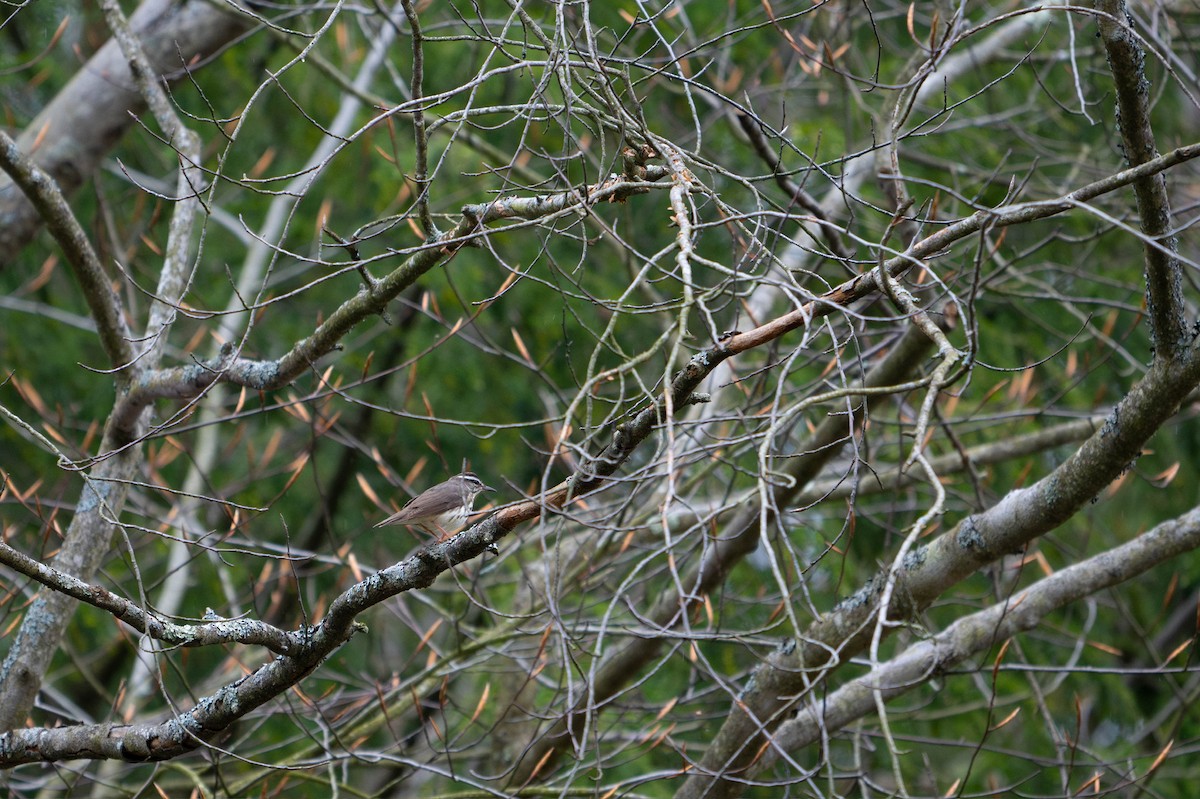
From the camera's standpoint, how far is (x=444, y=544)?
2.54 m

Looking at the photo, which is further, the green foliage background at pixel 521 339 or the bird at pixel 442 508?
the green foliage background at pixel 521 339

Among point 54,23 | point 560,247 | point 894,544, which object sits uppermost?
point 54,23

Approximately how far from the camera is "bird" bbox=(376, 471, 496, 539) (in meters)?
3.69

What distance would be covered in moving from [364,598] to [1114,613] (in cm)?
777

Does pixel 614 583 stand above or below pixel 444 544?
below

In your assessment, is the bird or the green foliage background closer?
the bird

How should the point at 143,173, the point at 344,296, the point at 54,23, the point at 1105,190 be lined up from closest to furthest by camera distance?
the point at 1105,190 < the point at 54,23 < the point at 344,296 < the point at 143,173

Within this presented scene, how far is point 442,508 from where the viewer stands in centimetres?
373

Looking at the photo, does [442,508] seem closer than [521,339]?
Yes

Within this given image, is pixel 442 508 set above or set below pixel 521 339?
below

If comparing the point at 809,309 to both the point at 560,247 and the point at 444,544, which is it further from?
the point at 560,247

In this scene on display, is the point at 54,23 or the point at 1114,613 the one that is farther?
the point at 1114,613

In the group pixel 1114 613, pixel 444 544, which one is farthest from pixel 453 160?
pixel 1114 613

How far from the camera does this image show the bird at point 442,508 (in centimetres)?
369
